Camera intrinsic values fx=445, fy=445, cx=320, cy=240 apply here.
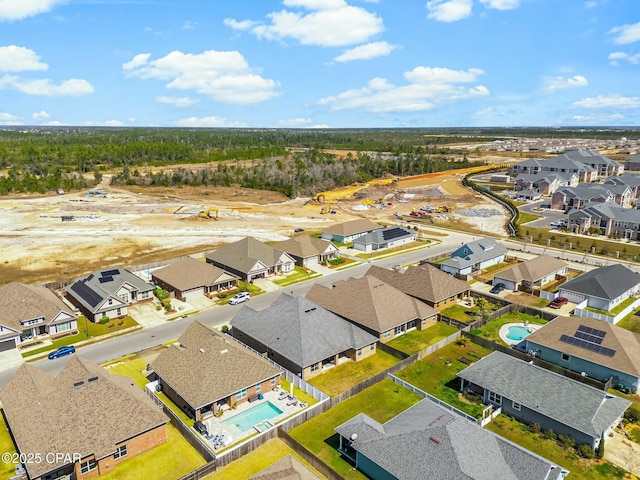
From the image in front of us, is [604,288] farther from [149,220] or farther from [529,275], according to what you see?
[149,220]

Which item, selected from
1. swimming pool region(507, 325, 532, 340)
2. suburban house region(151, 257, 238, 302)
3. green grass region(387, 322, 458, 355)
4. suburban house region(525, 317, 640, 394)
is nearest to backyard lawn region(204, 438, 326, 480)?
green grass region(387, 322, 458, 355)

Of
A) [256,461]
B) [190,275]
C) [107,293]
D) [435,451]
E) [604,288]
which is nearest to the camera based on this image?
[435,451]

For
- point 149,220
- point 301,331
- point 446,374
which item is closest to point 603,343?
point 446,374

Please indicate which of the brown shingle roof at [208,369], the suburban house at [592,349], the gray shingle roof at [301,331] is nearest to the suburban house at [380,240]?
the gray shingle roof at [301,331]

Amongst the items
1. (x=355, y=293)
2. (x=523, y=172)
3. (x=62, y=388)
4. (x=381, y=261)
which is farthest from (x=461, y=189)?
(x=62, y=388)

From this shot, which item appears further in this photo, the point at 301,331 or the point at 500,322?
the point at 500,322

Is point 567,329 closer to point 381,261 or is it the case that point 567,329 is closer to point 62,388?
point 381,261
